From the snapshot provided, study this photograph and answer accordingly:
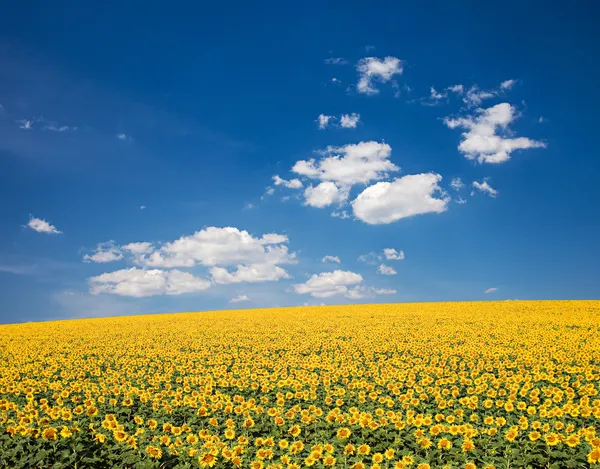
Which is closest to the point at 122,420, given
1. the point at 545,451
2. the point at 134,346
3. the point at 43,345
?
the point at 545,451

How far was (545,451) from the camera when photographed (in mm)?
8312

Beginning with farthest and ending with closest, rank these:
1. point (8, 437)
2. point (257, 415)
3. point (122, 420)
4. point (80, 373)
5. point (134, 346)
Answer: point (134, 346), point (80, 373), point (122, 420), point (257, 415), point (8, 437)

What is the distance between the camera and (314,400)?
13.1 m

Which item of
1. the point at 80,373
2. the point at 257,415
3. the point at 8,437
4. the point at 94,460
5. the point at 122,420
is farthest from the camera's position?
the point at 80,373

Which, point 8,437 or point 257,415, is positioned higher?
point 8,437

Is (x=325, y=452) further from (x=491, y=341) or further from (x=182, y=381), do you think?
(x=491, y=341)

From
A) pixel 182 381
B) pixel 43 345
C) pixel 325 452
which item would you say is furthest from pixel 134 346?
pixel 325 452

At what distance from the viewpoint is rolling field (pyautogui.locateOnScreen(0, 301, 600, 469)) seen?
8086 mm

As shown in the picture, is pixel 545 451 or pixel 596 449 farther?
pixel 545 451

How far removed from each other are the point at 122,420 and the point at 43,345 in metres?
18.6

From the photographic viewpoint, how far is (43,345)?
26.7m

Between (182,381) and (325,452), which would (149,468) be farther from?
(182,381)

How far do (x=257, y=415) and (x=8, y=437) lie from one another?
18.4 ft

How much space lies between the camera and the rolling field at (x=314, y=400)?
26.5 feet
